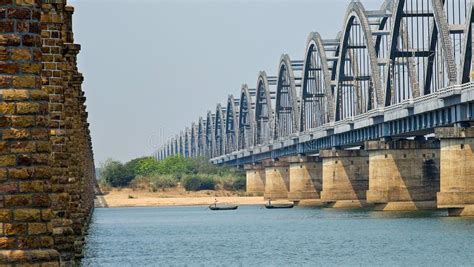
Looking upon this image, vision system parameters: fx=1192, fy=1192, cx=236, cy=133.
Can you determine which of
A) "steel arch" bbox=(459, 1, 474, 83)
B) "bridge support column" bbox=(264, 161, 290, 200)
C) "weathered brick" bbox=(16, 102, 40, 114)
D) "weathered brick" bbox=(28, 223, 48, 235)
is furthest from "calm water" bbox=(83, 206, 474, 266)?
"bridge support column" bbox=(264, 161, 290, 200)

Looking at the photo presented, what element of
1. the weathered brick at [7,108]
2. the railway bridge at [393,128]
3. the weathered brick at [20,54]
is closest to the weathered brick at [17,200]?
the weathered brick at [7,108]

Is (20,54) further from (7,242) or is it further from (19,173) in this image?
(7,242)

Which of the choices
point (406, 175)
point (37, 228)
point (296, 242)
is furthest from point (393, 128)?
point (37, 228)

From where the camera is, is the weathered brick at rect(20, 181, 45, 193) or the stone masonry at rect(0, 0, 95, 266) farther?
the weathered brick at rect(20, 181, 45, 193)

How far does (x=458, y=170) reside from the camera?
97.9 m

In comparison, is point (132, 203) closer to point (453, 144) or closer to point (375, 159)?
point (375, 159)

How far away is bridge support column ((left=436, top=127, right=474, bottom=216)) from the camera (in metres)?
97.6

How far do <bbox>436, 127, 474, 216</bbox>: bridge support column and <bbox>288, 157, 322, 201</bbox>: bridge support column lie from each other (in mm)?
70378

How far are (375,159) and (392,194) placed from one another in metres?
4.71

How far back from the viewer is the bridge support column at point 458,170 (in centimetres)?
9756

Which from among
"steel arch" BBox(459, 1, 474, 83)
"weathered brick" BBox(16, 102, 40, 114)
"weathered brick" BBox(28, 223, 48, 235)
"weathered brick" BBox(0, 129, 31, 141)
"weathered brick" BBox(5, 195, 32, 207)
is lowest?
"weathered brick" BBox(28, 223, 48, 235)

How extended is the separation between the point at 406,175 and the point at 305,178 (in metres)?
50.7

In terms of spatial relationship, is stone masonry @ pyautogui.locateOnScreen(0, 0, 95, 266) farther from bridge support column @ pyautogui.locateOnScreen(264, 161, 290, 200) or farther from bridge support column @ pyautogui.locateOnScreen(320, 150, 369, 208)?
bridge support column @ pyautogui.locateOnScreen(264, 161, 290, 200)

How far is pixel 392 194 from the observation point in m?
122
